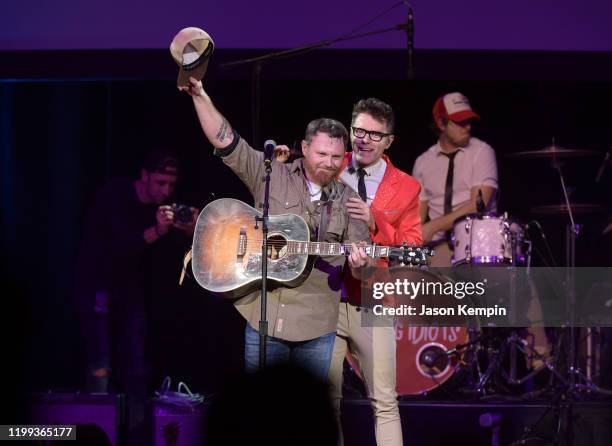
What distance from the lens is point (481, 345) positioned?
23.9 feet

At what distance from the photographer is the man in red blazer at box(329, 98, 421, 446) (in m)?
4.96

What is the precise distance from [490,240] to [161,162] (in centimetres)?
293

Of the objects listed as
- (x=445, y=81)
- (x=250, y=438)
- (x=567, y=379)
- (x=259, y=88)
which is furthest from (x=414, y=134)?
(x=250, y=438)

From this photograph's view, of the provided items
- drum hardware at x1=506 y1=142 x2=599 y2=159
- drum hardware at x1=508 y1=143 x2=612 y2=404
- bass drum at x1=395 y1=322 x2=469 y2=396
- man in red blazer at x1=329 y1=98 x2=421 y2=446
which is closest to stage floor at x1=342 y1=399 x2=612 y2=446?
drum hardware at x1=508 y1=143 x2=612 y2=404

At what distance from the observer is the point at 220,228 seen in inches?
199

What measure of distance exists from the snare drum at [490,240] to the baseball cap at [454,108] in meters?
1.11

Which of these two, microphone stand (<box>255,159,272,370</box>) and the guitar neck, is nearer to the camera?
microphone stand (<box>255,159,272,370</box>)

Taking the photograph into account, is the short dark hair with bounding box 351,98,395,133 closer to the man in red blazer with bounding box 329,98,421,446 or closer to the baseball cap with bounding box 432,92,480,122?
the man in red blazer with bounding box 329,98,421,446

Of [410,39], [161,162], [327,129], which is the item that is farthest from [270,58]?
[327,129]

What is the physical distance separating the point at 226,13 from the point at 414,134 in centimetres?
210

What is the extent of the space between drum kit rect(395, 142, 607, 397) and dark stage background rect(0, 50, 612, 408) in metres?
0.98

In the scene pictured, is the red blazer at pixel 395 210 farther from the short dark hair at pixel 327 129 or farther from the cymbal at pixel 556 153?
the cymbal at pixel 556 153

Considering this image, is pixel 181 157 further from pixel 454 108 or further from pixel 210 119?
pixel 210 119

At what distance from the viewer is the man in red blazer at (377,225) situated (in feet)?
16.3
